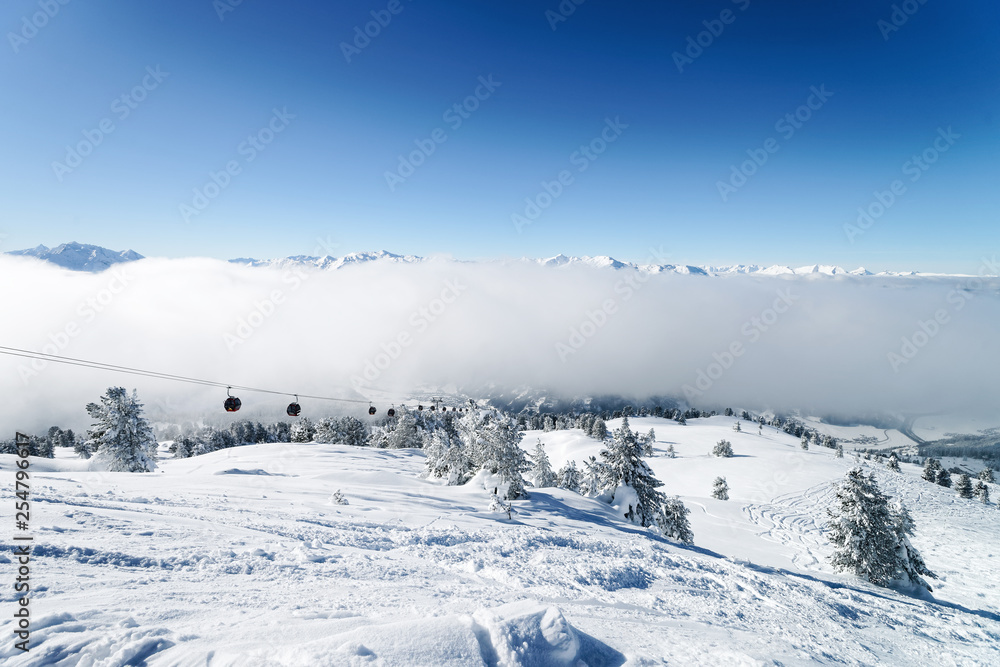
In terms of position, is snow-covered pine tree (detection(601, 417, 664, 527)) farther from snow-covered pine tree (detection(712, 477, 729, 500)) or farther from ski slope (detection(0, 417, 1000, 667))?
snow-covered pine tree (detection(712, 477, 729, 500))

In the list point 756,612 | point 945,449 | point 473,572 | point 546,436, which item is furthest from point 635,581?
point 945,449

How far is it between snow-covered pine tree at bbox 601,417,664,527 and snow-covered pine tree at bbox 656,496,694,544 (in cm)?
58

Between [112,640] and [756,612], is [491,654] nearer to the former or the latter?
[112,640]

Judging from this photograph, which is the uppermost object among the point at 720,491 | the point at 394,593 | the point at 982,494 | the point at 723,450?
the point at 723,450

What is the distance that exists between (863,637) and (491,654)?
13772mm

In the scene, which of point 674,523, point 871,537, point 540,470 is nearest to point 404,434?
point 540,470

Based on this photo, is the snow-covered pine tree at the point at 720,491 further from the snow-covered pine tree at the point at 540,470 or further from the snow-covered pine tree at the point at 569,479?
the snow-covered pine tree at the point at 540,470

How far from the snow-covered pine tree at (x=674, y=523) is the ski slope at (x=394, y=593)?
31.5 feet

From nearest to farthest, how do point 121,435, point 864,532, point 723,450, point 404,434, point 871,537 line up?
1. point 871,537
2. point 864,532
3. point 121,435
4. point 404,434
5. point 723,450

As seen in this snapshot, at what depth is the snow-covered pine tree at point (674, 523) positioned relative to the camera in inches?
1216

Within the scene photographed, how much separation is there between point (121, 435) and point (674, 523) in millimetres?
46327

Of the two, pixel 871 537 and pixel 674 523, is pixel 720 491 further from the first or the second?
pixel 871 537

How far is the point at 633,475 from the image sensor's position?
105 ft

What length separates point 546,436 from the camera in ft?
379
